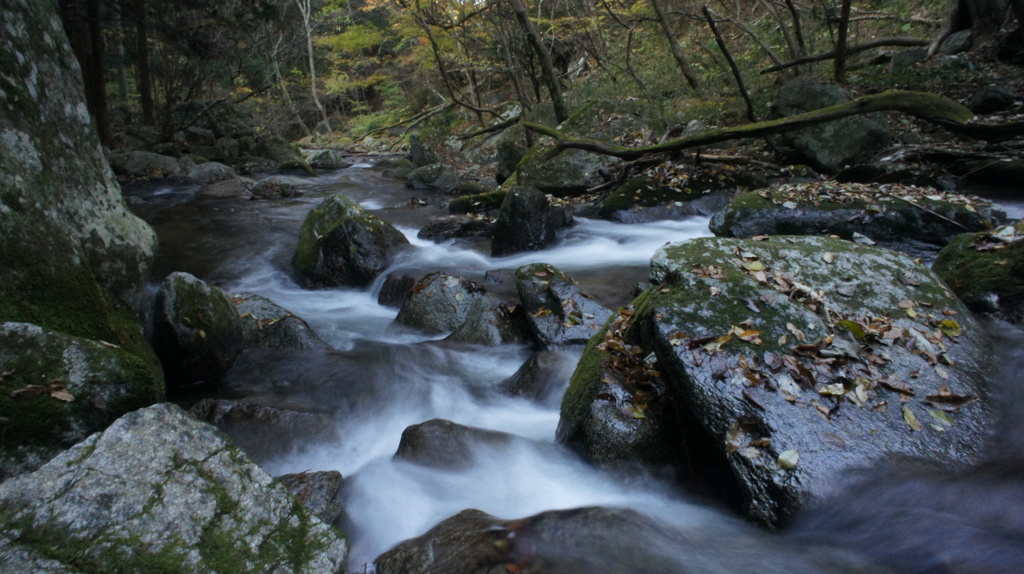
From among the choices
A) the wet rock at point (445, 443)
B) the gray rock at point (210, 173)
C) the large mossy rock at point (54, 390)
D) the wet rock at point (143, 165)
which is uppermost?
the wet rock at point (143, 165)

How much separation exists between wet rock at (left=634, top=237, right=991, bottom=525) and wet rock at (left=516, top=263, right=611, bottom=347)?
1.26 metres

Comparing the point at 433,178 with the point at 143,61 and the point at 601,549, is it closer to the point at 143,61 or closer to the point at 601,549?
the point at 143,61

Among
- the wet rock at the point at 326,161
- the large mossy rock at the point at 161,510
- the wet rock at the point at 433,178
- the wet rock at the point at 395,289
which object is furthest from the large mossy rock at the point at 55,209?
the wet rock at the point at 326,161

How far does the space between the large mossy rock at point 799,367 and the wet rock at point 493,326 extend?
1.89 m

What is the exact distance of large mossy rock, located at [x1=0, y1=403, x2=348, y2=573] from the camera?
1947 mm

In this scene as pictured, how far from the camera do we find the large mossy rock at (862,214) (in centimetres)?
646

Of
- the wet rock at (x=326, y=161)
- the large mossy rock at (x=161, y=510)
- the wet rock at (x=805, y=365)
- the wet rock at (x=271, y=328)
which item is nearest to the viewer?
the large mossy rock at (x=161, y=510)

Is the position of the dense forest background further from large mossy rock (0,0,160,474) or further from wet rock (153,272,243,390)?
large mossy rock (0,0,160,474)

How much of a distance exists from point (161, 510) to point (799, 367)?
3.25 m

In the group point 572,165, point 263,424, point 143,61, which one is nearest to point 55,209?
point 263,424

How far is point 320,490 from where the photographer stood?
3.44m

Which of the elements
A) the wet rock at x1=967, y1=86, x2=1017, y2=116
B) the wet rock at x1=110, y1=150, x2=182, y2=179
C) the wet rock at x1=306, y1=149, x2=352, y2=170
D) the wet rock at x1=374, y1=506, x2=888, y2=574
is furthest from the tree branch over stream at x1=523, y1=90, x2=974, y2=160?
the wet rock at x1=306, y1=149, x2=352, y2=170

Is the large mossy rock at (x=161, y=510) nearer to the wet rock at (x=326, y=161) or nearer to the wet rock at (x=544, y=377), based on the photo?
the wet rock at (x=544, y=377)

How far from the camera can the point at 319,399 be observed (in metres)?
4.90
